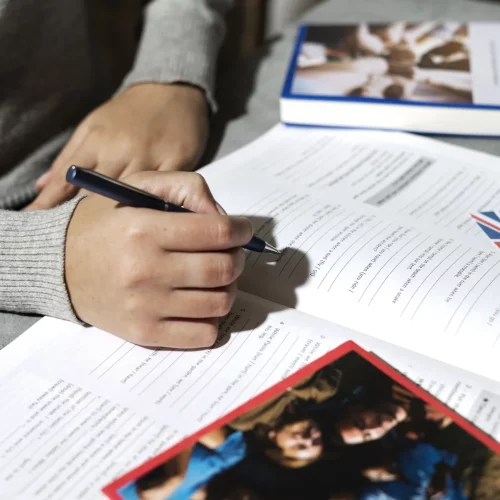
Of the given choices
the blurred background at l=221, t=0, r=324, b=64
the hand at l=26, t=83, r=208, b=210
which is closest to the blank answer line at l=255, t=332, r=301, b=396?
the hand at l=26, t=83, r=208, b=210

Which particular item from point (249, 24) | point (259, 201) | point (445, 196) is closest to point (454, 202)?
point (445, 196)

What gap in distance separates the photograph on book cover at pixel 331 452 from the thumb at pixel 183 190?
139mm

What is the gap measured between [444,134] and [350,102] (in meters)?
0.11

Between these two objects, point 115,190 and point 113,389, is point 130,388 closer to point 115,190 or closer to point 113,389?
point 113,389

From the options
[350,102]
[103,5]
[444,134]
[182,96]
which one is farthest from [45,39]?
[103,5]

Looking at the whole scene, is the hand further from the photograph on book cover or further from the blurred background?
the blurred background

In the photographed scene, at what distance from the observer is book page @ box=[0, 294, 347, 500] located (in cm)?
35

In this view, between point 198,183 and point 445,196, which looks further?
point 445,196

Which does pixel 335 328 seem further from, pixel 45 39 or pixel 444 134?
pixel 45 39

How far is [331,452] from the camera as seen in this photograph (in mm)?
344

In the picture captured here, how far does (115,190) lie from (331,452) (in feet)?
0.68

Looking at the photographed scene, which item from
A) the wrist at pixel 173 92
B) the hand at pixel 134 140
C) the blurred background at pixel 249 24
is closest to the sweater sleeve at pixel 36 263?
the hand at pixel 134 140

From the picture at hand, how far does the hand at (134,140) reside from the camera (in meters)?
0.59

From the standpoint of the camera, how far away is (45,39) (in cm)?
70
